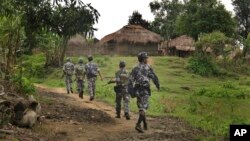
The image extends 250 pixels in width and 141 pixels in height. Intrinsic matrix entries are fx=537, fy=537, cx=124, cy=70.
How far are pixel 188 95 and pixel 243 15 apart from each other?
1607 inches

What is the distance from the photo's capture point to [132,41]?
5566 cm

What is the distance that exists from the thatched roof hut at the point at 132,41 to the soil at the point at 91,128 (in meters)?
37.7

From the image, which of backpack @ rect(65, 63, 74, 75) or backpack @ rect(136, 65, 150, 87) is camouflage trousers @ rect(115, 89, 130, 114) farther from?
backpack @ rect(65, 63, 74, 75)

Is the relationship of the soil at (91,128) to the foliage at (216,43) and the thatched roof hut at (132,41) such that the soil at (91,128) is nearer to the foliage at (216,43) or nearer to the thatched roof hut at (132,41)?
the foliage at (216,43)

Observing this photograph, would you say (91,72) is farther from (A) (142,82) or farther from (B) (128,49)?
(B) (128,49)

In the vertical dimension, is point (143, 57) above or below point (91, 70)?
above

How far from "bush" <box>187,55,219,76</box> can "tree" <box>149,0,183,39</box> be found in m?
22.6

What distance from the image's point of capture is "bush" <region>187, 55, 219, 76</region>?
40094 millimetres

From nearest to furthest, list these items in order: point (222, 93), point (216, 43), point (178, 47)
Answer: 1. point (222, 93)
2. point (216, 43)
3. point (178, 47)

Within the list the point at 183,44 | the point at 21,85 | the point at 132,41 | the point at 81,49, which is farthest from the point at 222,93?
the point at 183,44

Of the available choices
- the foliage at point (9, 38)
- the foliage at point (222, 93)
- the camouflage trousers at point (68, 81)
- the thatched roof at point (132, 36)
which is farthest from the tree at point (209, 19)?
the foliage at point (9, 38)

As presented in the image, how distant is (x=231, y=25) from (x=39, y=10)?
114 feet

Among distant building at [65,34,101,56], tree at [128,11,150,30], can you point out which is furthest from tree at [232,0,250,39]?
distant building at [65,34,101,56]

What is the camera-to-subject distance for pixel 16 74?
16.4 m
